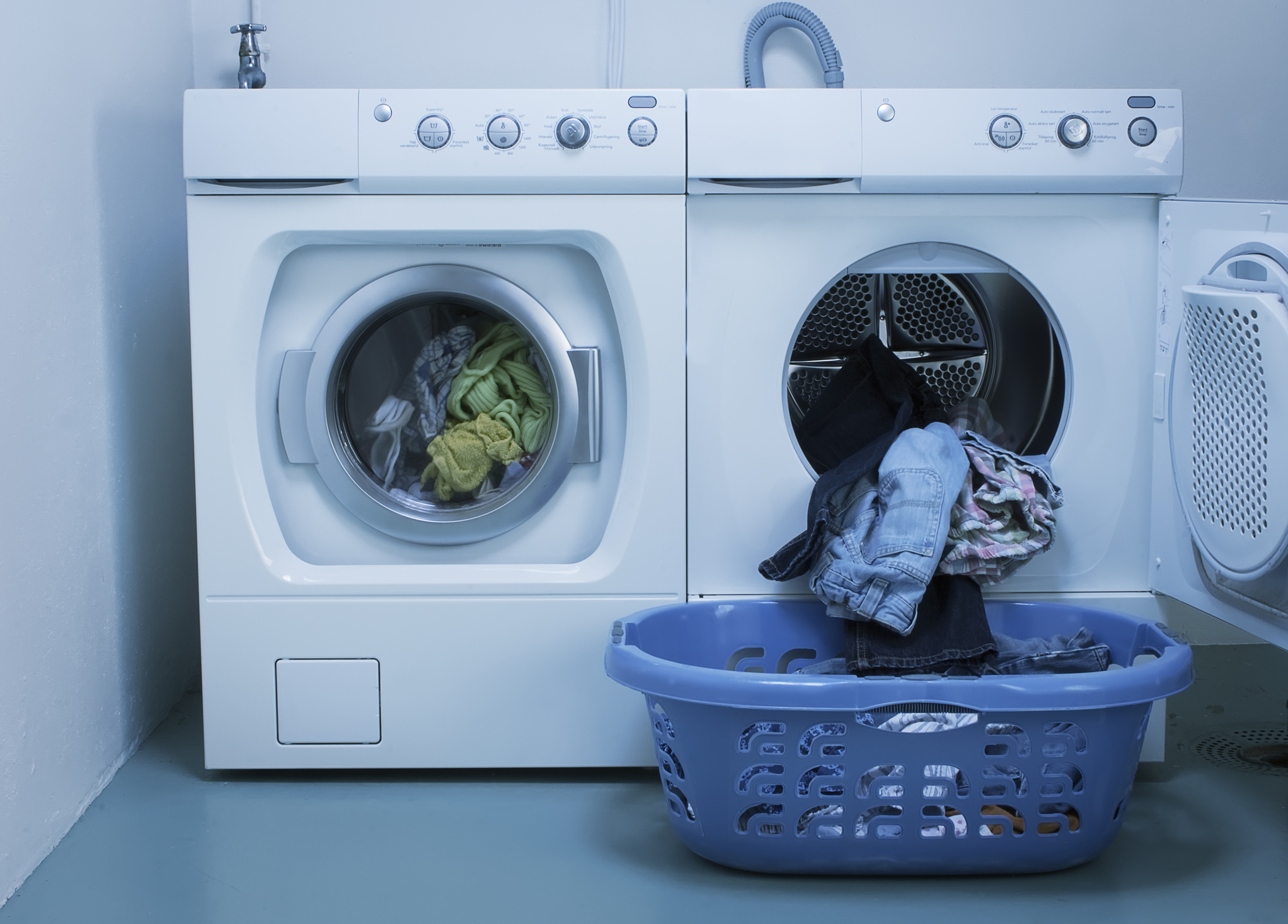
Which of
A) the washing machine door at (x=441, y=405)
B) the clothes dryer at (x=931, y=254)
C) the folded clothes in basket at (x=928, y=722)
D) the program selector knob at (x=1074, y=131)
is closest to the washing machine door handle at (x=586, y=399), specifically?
the washing machine door at (x=441, y=405)

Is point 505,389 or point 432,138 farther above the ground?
point 432,138

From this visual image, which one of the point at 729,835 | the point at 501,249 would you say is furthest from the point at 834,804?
the point at 501,249

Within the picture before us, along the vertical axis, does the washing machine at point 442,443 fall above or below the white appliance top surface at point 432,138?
below

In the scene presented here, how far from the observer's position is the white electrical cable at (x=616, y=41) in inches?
71.6

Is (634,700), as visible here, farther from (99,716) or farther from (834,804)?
(99,716)

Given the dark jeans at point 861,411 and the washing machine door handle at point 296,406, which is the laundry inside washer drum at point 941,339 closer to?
the dark jeans at point 861,411

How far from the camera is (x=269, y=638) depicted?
1381mm

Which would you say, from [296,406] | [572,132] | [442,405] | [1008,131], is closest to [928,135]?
[1008,131]

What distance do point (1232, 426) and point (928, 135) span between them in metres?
0.48

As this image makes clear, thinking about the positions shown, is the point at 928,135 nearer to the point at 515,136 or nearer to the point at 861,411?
the point at 861,411

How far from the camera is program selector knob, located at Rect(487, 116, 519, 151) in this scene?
1.31 metres

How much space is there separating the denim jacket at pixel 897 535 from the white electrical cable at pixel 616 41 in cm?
88

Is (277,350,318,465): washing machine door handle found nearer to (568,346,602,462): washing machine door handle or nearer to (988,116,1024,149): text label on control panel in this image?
(568,346,602,462): washing machine door handle

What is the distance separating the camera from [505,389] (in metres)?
1.44
